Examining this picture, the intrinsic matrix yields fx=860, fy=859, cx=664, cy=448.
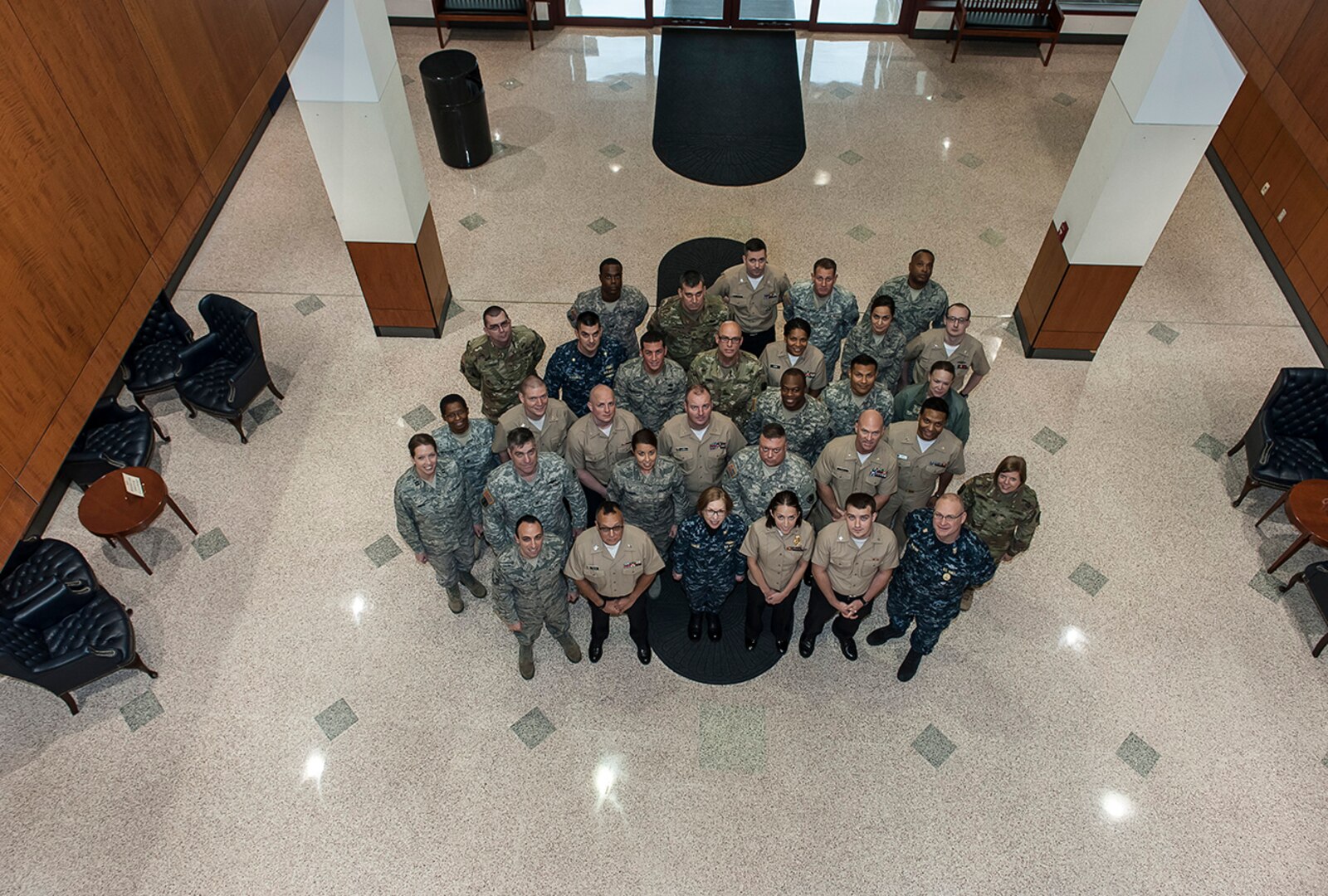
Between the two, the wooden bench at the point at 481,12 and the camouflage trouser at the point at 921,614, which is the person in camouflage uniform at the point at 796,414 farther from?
the wooden bench at the point at 481,12

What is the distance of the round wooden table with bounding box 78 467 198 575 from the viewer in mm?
5398

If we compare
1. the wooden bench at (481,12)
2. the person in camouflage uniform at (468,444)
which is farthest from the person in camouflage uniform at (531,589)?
the wooden bench at (481,12)

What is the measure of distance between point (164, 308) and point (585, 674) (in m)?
4.32

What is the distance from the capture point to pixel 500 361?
5.44 metres

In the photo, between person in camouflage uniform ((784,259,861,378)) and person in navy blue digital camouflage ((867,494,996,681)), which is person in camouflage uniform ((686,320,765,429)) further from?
person in navy blue digital camouflage ((867,494,996,681))

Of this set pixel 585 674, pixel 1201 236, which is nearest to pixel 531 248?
pixel 585 674

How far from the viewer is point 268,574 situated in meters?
5.64

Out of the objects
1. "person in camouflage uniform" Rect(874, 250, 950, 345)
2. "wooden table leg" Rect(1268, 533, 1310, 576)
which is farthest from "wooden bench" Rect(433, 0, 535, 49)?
"wooden table leg" Rect(1268, 533, 1310, 576)

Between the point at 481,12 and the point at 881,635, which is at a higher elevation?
the point at 481,12

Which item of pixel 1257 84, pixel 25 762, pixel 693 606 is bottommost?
pixel 25 762

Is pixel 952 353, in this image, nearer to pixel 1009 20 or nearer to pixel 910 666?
pixel 910 666

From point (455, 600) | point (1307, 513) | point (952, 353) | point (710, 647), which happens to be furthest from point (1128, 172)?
point (455, 600)

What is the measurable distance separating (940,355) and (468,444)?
2.98 m

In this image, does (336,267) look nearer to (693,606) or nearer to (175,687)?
(175,687)
